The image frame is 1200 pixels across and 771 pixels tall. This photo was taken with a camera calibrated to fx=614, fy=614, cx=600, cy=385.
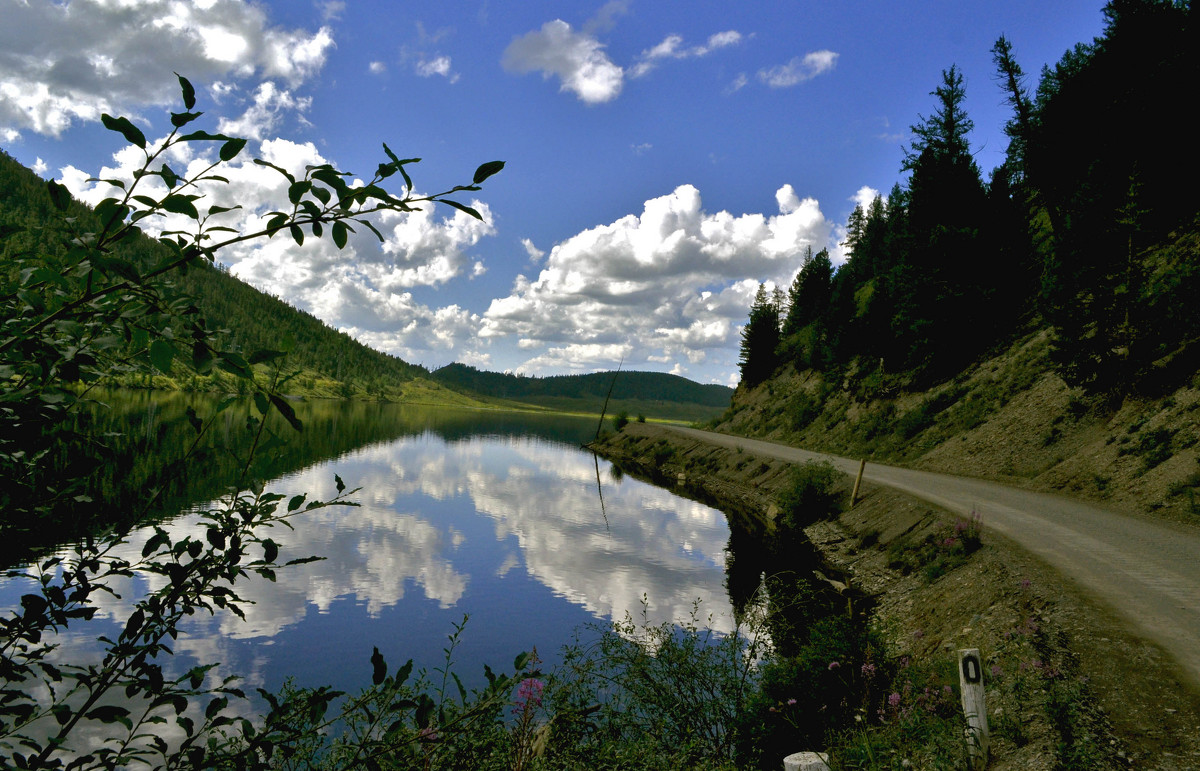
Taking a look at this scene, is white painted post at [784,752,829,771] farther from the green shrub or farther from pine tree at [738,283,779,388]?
pine tree at [738,283,779,388]

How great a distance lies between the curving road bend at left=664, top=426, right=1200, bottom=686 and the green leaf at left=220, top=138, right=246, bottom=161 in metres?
10.2

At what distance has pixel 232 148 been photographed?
6.16ft

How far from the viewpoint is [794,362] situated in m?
62.6

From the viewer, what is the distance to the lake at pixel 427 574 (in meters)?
12.9

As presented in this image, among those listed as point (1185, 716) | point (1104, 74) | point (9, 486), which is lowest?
point (1185, 716)

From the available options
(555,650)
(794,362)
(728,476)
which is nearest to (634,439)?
(794,362)

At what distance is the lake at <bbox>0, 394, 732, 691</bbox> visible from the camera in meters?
12.9

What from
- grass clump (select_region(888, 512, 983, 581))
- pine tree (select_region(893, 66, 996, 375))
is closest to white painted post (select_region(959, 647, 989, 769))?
grass clump (select_region(888, 512, 983, 581))

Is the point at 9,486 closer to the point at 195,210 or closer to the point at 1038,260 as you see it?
the point at 195,210

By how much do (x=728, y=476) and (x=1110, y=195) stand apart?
23.4 m

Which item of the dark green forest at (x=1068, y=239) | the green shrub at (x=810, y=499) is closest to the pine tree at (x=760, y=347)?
the dark green forest at (x=1068, y=239)

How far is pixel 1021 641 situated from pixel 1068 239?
22.6 m

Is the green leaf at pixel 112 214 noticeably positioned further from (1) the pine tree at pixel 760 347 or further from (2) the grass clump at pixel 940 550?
(1) the pine tree at pixel 760 347

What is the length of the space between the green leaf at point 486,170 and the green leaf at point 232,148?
706 millimetres
